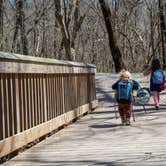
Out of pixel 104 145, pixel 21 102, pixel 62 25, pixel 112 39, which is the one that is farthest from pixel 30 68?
pixel 62 25

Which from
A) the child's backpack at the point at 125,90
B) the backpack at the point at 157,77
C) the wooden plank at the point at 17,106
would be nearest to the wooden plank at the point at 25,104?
the wooden plank at the point at 17,106

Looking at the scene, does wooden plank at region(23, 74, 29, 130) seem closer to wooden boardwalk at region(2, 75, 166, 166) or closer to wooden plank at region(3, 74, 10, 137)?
wooden boardwalk at region(2, 75, 166, 166)

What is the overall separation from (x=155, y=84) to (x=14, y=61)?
25.7 feet

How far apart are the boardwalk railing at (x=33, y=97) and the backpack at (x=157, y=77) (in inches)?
102

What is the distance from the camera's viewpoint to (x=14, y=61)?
8.01 meters

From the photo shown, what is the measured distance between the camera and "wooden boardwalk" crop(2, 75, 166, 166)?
23.7 feet

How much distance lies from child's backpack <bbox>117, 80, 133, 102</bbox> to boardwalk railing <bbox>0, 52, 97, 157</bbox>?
4.09ft

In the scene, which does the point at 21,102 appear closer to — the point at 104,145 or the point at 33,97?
the point at 33,97

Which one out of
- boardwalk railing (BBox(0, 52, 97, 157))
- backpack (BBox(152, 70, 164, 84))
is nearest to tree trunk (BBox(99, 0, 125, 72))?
backpack (BBox(152, 70, 164, 84))

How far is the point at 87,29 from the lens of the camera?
198 ft

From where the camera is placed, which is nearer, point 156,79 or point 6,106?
point 6,106

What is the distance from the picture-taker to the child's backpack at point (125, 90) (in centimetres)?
1158

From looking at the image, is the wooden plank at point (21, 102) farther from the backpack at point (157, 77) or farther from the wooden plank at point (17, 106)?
the backpack at point (157, 77)

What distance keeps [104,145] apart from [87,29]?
5214 cm
